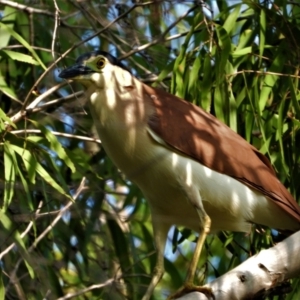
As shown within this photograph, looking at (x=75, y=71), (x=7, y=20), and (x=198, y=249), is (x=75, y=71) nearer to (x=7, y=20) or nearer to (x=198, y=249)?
(x=198, y=249)

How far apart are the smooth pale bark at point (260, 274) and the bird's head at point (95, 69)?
0.78 meters

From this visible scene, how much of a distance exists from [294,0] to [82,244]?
1614mm

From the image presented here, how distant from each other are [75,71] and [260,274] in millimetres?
840

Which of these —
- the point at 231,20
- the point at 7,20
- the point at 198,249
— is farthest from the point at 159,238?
the point at 7,20

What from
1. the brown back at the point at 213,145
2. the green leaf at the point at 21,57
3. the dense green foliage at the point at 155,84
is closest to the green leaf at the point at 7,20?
the dense green foliage at the point at 155,84

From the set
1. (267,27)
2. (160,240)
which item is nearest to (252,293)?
(160,240)

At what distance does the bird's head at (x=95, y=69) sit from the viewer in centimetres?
260

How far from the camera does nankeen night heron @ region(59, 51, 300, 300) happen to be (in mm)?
2520

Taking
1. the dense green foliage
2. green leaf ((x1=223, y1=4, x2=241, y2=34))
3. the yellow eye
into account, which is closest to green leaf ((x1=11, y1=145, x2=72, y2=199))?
the dense green foliage

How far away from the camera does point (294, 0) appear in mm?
3057

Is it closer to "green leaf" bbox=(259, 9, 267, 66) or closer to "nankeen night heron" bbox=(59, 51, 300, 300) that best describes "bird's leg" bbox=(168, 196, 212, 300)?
"nankeen night heron" bbox=(59, 51, 300, 300)

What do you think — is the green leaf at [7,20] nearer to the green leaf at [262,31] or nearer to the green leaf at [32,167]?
the green leaf at [32,167]

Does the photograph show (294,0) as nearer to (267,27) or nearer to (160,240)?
(267,27)

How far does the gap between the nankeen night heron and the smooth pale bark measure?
15.5 inches
